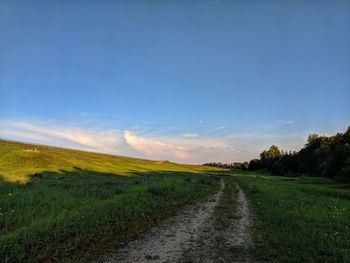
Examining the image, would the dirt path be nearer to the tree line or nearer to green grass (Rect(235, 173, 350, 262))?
green grass (Rect(235, 173, 350, 262))

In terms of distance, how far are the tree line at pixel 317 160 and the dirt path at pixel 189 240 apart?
54514 mm

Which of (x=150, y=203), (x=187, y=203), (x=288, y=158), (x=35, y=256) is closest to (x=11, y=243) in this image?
(x=35, y=256)

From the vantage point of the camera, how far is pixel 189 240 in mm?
11844

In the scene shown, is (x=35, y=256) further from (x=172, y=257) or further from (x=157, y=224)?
(x=157, y=224)

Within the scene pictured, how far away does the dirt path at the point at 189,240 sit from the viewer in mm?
9734

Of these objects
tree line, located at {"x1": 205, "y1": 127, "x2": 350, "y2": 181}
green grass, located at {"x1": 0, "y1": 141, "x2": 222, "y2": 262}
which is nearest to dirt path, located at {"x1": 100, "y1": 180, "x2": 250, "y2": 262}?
green grass, located at {"x1": 0, "y1": 141, "x2": 222, "y2": 262}

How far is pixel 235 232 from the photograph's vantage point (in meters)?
13.4

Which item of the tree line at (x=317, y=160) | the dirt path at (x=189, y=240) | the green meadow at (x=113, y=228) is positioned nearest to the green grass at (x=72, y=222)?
the green meadow at (x=113, y=228)

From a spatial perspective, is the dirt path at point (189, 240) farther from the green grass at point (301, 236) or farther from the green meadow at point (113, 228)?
the green grass at point (301, 236)

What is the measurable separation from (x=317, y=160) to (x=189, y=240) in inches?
4235

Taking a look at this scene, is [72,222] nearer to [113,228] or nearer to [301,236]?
[113,228]

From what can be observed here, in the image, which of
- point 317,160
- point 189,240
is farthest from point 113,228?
point 317,160

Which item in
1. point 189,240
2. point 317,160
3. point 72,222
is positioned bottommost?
point 189,240

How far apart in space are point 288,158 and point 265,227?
136 m
